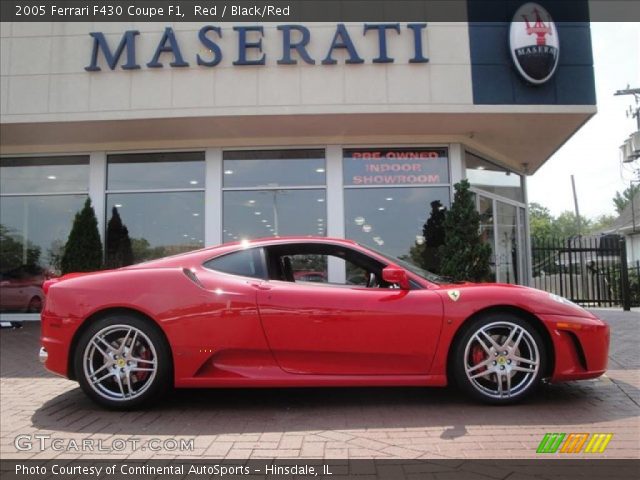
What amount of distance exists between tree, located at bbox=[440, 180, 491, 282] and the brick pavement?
12.5 ft

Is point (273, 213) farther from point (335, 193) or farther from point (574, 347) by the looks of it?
point (574, 347)

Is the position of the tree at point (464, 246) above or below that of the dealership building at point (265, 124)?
below

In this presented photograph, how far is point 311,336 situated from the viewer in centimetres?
367

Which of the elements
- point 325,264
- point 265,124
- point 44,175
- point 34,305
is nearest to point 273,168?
point 265,124

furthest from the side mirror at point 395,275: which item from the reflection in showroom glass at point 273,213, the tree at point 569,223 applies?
the tree at point 569,223

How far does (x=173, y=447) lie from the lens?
3057 millimetres

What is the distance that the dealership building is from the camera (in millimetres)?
8234

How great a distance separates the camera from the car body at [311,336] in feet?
12.0

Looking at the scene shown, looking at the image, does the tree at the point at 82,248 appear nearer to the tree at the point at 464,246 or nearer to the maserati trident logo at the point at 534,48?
the tree at the point at 464,246

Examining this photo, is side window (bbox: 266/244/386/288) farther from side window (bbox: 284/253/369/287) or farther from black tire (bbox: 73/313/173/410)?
black tire (bbox: 73/313/173/410)

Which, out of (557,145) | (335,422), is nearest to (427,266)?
(557,145)

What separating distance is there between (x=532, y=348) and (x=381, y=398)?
125cm

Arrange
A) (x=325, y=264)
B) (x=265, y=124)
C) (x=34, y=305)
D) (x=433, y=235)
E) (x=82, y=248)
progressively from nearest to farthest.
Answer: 1. (x=325, y=264)
2. (x=265, y=124)
3. (x=82, y=248)
4. (x=433, y=235)
5. (x=34, y=305)

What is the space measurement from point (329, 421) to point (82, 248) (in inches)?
275
